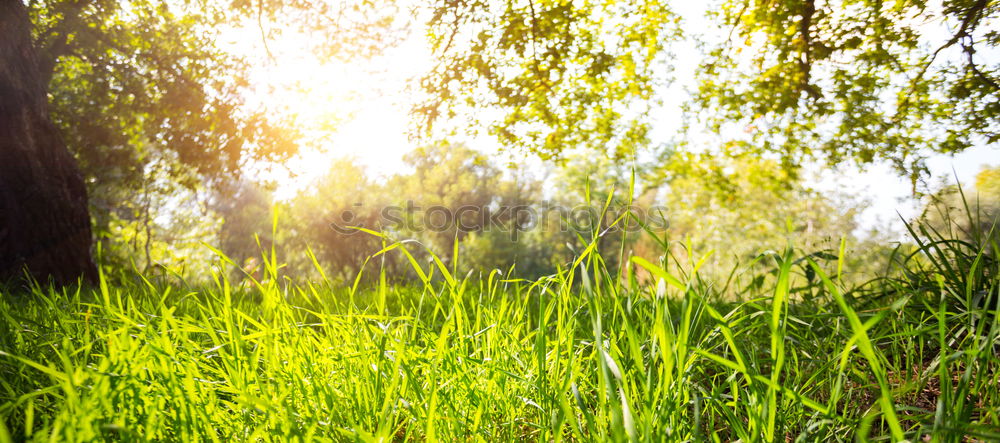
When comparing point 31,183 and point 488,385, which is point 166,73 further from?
point 488,385

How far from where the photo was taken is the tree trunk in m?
5.08

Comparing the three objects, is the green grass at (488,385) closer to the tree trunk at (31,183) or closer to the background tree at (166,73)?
the tree trunk at (31,183)

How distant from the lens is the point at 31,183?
17.3 ft

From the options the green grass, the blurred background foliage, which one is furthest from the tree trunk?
the green grass

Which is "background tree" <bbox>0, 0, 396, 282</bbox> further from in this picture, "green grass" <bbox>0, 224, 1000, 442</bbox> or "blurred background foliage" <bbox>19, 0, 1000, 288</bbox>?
"green grass" <bbox>0, 224, 1000, 442</bbox>

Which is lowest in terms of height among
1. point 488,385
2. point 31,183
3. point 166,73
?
point 488,385

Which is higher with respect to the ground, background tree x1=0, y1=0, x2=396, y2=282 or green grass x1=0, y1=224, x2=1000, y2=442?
background tree x1=0, y1=0, x2=396, y2=282

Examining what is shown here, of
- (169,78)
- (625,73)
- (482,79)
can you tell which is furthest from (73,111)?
(625,73)

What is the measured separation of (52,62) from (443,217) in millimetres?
22601

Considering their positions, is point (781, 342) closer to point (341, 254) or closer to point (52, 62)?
point (52, 62)

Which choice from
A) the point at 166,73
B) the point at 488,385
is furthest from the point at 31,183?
the point at 488,385

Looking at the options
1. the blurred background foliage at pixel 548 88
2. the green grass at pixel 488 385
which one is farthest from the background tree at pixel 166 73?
the green grass at pixel 488 385

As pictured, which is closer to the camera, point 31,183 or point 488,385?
point 488,385

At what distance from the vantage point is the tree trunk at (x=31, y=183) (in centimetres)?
508
